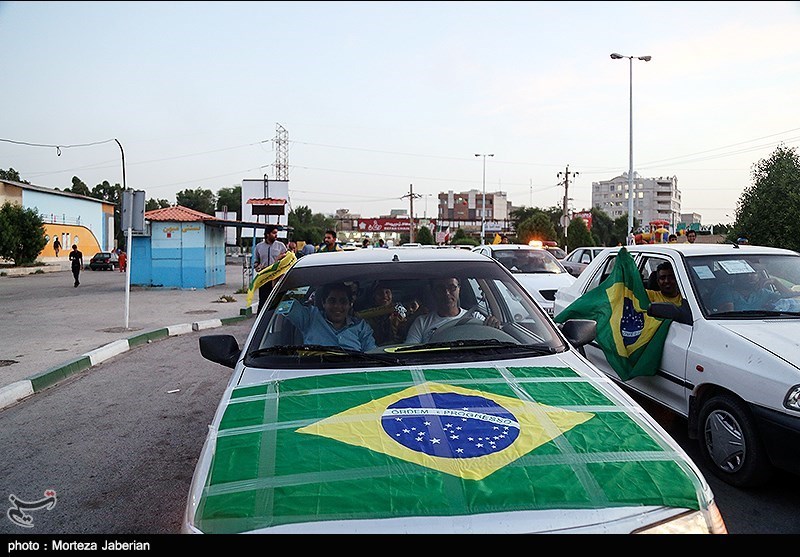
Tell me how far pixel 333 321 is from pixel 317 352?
548mm

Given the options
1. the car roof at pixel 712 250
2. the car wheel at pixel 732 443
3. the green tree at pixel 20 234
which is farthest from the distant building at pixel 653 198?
the car wheel at pixel 732 443

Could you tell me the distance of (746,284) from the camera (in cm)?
523

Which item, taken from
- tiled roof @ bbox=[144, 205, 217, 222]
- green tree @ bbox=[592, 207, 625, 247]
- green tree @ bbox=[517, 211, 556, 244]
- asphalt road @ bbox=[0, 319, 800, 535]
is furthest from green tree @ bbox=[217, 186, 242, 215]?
asphalt road @ bbox=[0, 319, 800, 535]

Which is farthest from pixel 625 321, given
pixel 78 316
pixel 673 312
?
pixel 78 316

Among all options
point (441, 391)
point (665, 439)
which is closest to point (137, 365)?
point (441, 391)

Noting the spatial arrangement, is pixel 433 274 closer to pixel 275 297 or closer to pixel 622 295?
pixel 275 297

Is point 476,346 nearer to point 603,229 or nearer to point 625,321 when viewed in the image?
point 625,321

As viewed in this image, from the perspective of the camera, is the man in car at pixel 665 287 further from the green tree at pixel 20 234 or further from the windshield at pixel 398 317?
the green tree at pixel 20 234

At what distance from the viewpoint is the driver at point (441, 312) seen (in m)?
3.61

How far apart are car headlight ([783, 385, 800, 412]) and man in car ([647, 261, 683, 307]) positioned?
180 cm

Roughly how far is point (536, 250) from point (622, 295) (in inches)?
301

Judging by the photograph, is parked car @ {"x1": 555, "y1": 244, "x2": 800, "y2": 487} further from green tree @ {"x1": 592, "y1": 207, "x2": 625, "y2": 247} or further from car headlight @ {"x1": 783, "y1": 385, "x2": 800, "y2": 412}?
green tree @ {"x1": 592, "y1": 207, "x2": 625, "y2": 247}

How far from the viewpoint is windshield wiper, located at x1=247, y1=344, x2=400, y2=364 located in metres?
3.20

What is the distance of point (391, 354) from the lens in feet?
10.7
